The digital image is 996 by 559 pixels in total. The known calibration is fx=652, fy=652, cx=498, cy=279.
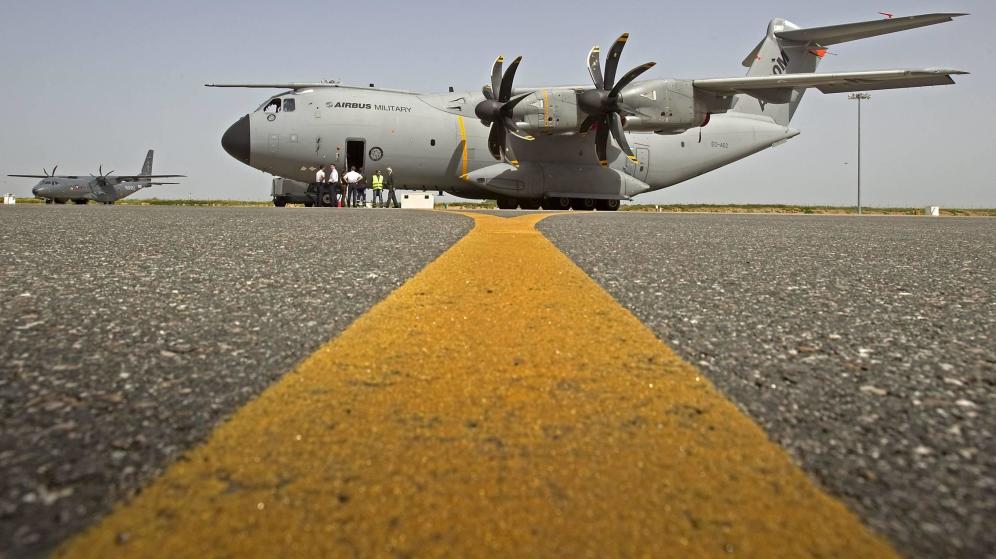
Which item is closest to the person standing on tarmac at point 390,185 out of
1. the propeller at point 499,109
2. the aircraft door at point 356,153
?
the aircraft door at point 356,153

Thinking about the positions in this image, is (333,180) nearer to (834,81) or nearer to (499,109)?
(499,109)

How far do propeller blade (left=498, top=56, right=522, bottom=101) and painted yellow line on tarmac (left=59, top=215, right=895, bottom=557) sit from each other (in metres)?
15.1

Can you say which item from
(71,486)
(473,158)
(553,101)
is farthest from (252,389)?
(473,158)

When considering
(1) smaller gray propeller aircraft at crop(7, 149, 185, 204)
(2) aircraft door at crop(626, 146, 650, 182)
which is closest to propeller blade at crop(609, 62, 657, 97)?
(2) aircraft door at crop(626, 146, 650, 182)

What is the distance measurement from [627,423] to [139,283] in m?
2.46

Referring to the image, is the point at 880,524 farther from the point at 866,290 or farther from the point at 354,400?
the point at 866,290

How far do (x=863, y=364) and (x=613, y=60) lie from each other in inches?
594

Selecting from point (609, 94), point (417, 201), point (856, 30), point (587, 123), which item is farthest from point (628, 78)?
point (856, 30)

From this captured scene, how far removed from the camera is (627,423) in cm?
118

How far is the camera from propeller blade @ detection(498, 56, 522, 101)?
15820mm

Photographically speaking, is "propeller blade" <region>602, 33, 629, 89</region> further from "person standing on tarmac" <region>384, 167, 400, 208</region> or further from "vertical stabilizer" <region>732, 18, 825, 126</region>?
"vertical stabilizer" <region>732, 18, 825, 126</region>

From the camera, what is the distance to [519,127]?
1593 cm

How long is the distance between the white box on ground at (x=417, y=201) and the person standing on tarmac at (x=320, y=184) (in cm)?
213

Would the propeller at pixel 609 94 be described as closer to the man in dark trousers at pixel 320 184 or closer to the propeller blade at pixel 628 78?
the propeller blade at pixel 628 78
